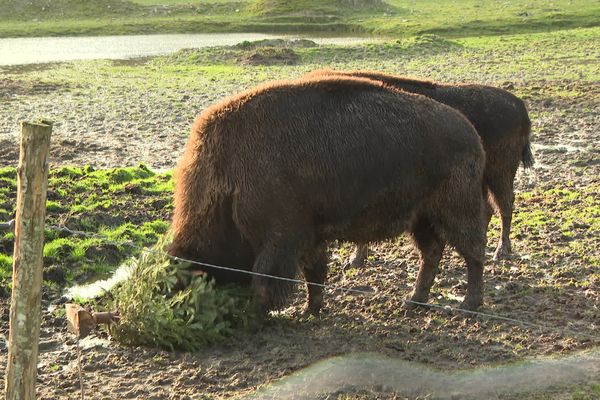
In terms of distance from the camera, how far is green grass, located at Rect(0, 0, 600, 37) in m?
37.8

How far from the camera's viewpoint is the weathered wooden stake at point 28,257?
4629mm

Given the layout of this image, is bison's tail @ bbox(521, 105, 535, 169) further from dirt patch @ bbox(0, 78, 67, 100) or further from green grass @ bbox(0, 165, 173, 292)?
dirt patch @ bbox(0, 78, 67, 100)

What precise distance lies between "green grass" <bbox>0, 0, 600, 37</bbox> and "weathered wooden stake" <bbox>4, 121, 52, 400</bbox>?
33235 mm

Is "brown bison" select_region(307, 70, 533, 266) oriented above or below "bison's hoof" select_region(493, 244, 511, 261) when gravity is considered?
above

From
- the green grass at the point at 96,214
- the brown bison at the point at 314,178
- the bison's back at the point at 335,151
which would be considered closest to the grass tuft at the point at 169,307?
the brown bison at the point at 314,178

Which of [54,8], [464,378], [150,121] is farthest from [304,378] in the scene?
[54,8]

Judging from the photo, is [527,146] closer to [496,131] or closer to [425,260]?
[496,131]

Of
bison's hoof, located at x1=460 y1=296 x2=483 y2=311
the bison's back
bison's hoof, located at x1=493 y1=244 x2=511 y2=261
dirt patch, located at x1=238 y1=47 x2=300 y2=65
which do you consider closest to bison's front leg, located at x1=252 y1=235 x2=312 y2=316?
the bison's back

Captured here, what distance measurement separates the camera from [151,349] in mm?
6664

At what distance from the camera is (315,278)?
294 inches

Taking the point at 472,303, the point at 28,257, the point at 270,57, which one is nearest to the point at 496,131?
the point at 472,303

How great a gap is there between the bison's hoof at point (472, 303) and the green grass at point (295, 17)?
3009cm

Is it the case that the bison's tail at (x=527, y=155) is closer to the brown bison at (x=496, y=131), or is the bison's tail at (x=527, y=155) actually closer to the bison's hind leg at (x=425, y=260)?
the brown bison at (x=496, y=131)

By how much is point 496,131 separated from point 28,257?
221 inches
